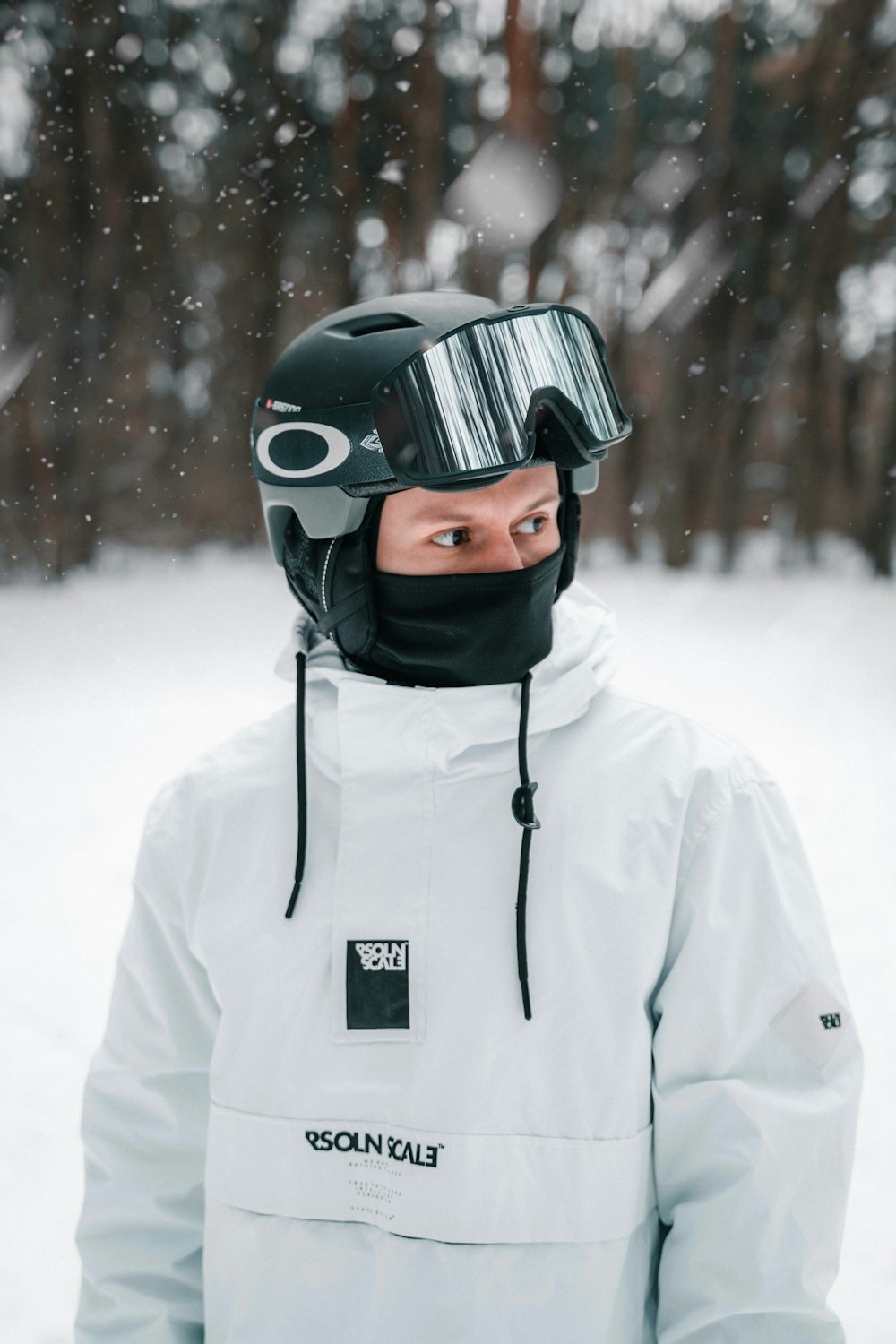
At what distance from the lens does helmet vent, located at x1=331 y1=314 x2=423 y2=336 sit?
110 centimetres

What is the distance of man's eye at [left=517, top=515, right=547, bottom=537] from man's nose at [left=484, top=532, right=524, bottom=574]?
4 centimetres

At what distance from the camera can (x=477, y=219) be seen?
6.38 meters

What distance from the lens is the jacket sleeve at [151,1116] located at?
103 centimetres

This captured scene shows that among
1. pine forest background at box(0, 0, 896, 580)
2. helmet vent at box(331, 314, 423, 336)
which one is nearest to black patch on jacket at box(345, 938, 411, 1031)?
helmet vent at box(331, 314, 423, 336)

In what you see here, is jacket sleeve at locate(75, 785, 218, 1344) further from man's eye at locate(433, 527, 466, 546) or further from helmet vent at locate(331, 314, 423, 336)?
helmet vent at locate(331, 314, 423, 336)

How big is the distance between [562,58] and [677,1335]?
7.18m

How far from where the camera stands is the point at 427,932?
0.92 metres

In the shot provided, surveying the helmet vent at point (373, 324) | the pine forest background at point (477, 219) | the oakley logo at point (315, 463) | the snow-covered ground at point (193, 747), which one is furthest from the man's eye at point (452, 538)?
the pine forest background at point (477, 219)

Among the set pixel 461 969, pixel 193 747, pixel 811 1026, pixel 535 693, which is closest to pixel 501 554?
pixel 535 693

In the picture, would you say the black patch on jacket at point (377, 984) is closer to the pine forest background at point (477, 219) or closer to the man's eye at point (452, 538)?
the man's eye at point (452, 538)

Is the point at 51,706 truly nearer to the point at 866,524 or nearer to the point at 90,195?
the point at 90,195

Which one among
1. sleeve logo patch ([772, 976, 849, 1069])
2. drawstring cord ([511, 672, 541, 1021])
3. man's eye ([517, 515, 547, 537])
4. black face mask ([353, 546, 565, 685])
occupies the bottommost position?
sleeve logo patch ([772, 976, 849, 1069])

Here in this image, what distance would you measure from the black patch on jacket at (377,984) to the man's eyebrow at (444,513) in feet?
1.53

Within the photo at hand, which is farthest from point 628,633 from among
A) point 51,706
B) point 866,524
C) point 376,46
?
point 376,46
